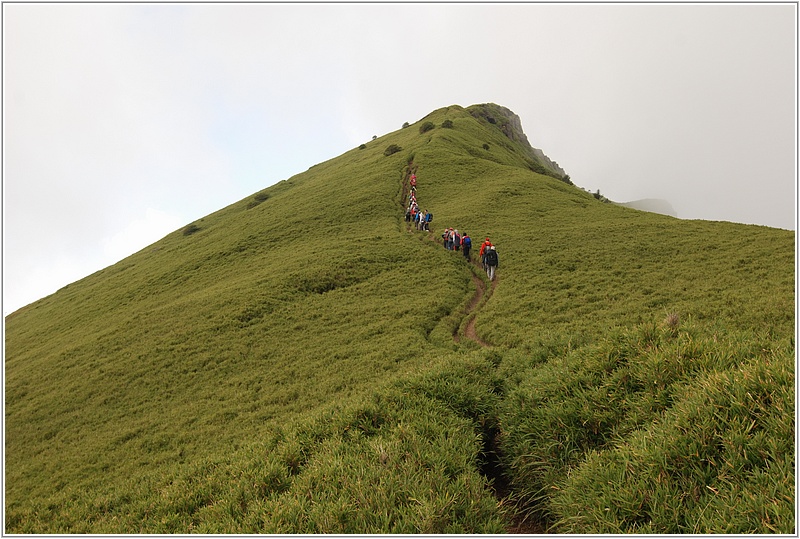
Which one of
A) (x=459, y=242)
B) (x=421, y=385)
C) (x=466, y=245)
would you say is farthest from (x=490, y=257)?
Result: (x=421, y=385)

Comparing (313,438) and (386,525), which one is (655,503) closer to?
(386,525)

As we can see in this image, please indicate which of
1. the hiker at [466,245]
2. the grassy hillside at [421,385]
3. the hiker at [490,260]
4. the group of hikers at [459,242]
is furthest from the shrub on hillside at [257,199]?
the hiker at [490,260]

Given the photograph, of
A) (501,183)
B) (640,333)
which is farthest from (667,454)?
(501,183)

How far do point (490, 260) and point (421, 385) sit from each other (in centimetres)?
2006

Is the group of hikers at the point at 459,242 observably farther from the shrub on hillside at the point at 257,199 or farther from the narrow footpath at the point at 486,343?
the shrub on hillside at the point at 257,199

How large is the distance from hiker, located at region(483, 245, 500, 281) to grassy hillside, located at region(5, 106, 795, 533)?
5.86 feet

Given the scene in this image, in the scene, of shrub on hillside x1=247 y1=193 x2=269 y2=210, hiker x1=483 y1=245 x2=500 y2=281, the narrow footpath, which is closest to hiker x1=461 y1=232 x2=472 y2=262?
the narrow footpath

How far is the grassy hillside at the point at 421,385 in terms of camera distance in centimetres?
554

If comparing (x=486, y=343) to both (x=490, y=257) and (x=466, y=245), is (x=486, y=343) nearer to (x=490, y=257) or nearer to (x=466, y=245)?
(x=490, y=257)

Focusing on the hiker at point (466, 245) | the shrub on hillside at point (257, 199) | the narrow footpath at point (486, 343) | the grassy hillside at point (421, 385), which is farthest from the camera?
the shrub on hillside at point (257, 199)

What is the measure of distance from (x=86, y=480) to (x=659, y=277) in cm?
3005

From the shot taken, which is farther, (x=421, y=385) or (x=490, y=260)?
(x=490, y=260)

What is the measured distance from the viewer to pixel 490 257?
28500mm

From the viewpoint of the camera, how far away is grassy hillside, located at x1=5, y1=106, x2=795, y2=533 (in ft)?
18.2
